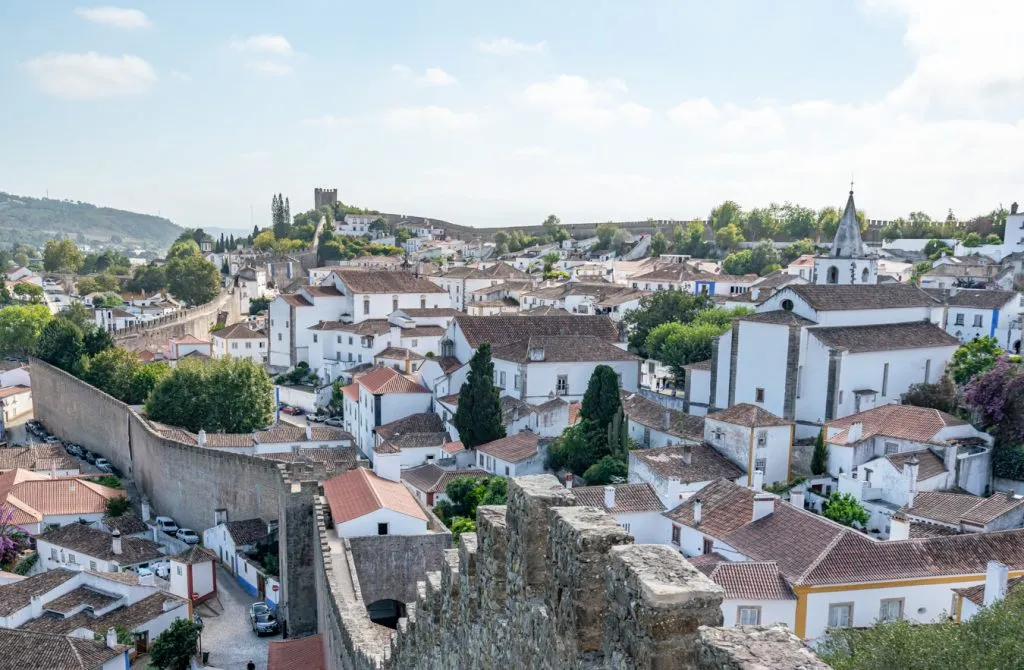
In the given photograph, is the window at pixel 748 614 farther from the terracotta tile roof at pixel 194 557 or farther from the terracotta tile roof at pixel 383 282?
the terracotta tile roof at pixel 383 282

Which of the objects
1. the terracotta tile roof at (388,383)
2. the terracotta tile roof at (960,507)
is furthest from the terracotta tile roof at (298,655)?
the terracotta tile roof at (388,383)

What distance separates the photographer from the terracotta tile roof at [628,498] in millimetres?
16828

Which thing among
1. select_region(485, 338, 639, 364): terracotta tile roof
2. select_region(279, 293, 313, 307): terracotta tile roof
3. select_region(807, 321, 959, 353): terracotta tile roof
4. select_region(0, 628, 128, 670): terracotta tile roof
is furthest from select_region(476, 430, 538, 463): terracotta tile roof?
select_region(279, 293, 313, 307): terracotta tile roof

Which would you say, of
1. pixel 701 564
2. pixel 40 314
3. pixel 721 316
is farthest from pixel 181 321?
pixel 701 564

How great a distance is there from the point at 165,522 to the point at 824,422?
18.2 metres

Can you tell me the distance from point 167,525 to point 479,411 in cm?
946

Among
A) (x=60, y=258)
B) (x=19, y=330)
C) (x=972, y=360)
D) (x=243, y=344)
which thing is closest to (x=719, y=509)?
(x=972, y=360)

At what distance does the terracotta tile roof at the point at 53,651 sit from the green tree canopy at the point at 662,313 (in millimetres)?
21321

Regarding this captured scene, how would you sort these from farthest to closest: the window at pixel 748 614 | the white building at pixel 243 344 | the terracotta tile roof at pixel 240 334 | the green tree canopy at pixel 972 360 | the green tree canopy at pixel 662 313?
the terracotta tile roof at pixel 240 334 < the white building at pixel 243 344 < the green tree canopy at pixel 662 313 < the green tree canopy at pixel 972 360 < the window at pixel 748 614

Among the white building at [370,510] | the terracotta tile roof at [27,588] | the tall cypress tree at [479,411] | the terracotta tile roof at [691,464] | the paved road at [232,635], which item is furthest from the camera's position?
the tall cypress tree at [479,411]

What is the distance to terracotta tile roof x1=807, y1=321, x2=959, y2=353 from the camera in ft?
68.9

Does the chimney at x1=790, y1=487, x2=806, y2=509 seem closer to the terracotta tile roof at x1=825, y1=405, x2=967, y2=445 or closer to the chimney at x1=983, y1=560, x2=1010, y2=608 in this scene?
the terracotta tile roof at x1=825, y1=405, x2=967, y2=445

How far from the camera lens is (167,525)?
2392 cm

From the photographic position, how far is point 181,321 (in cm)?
4703
